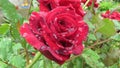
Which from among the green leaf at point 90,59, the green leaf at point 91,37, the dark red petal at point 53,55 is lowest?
the green leaf at point 90,59

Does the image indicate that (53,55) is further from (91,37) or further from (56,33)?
(91,37)

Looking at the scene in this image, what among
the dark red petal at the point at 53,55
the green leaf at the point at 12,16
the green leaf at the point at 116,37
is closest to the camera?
the dark red petal at the point at 53,55

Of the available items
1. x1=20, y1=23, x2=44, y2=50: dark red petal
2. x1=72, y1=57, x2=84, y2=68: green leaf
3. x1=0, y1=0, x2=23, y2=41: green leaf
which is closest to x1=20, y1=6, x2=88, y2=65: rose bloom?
x1=20, y1=23, x2=44, y2=50: dark red petal

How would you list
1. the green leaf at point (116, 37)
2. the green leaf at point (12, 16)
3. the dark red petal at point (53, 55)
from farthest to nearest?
the green leaf at point (116, 37)
the green leaf at point (12, 16)
the dark red petal at point (53, 55)

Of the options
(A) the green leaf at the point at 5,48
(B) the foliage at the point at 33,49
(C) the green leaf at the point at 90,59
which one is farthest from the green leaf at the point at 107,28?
(A) the green leaf at the point at 5,48

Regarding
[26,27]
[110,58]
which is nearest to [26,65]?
[26,27]

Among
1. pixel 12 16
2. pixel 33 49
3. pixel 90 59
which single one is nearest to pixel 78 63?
pixel 90 59

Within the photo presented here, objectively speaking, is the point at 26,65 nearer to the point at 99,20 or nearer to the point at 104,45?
the point at 99,20

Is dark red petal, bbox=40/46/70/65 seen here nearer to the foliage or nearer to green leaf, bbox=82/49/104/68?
the foliage

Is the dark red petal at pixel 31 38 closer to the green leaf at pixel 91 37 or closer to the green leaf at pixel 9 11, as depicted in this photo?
the green leaf at pixel 9 11
